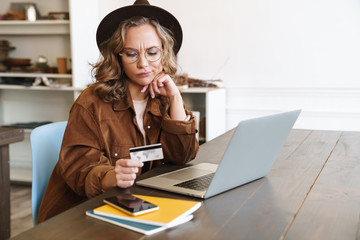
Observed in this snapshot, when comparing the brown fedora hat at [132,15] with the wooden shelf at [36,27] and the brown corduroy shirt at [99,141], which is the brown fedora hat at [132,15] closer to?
the brown corduroy shirt at [99,141]

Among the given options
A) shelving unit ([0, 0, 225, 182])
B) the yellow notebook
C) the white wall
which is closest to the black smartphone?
the yellow notebook

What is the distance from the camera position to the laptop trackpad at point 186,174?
133cm

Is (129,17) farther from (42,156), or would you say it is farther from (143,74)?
(42,156)

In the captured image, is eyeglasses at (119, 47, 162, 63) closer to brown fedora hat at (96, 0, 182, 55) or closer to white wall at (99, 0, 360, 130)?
brown fedora hat at (96, 0, 182, 55)

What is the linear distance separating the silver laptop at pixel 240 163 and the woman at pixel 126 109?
0.19 m

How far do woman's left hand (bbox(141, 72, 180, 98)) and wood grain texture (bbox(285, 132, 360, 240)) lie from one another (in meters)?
0.63

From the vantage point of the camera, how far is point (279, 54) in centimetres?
360

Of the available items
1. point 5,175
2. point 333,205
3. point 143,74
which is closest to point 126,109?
point 143,74

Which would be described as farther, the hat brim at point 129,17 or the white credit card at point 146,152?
the hat brim at point 129,17

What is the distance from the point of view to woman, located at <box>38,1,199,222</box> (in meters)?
1.44

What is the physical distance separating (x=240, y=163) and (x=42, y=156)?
85 cm

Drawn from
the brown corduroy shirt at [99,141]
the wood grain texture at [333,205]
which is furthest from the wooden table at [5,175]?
the wood grain texture at [333,205]

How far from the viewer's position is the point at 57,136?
1734 millimetres

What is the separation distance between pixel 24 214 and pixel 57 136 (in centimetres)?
187
